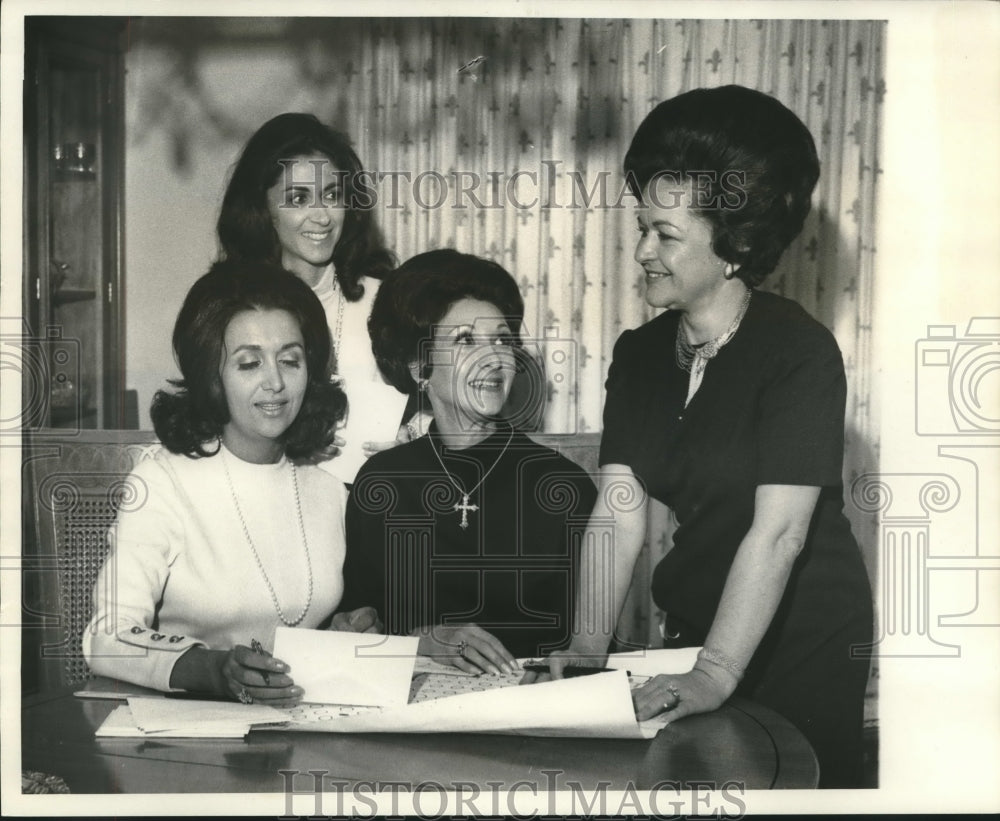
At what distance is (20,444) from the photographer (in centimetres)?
219

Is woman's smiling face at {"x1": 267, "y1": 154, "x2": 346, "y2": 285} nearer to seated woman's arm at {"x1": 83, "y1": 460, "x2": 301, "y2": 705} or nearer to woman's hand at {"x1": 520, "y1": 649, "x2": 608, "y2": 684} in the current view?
seated woman's arm at {"x1": 83, "y1": 460, "x2": 301, "y2": 705}

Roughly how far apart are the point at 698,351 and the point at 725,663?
603 millimetres

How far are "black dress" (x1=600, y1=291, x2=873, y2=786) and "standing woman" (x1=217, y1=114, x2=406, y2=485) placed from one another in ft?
1.59

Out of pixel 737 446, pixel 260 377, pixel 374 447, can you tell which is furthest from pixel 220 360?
pixel 737 446

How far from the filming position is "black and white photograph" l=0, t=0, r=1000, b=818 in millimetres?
2131

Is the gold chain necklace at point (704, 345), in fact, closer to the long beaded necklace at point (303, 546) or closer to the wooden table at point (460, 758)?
the wooden table at point (460, 758)

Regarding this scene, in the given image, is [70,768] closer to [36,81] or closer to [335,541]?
[335,541]

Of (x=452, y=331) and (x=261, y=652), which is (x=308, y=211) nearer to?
(x=452, y=331)

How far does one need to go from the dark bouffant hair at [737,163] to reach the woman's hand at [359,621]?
3.23ft

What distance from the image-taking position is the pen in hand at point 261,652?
6.71ft

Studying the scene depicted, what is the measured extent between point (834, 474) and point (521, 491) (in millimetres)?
618

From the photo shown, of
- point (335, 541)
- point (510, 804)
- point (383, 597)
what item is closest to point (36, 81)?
point (335, 541)

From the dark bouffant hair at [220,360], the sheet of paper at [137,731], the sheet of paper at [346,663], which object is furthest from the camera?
the dark bouffant hair at [220,360]

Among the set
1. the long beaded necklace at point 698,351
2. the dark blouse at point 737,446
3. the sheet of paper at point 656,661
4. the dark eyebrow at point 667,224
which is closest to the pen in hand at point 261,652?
the sheet of paper at point 656,661
